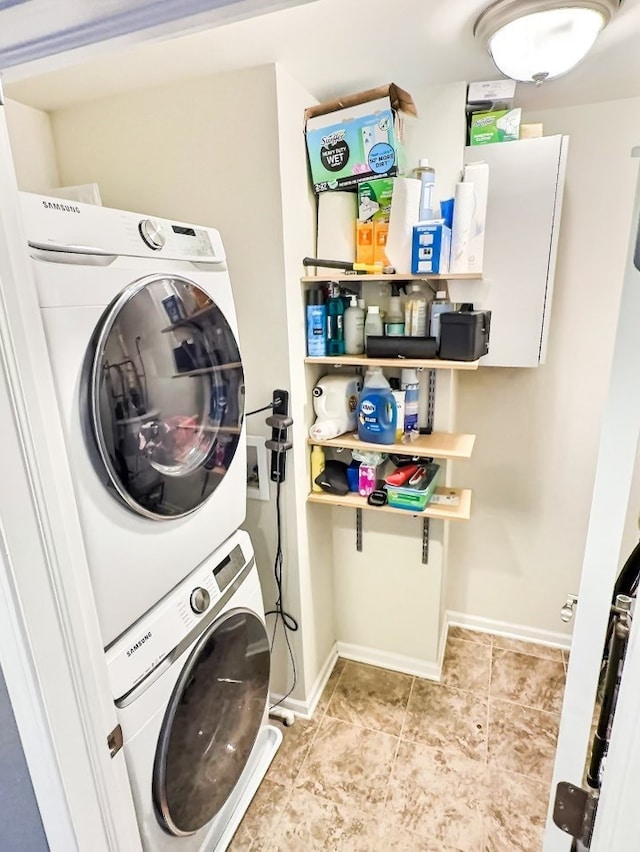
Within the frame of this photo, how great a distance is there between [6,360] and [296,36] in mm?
1107

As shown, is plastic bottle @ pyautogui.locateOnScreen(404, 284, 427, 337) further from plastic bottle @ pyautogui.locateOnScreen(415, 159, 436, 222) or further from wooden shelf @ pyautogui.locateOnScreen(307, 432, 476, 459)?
wooden shelf @ pyautogui.locateOnScreen(307, 432, 476, 459)

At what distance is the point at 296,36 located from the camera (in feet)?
3.96

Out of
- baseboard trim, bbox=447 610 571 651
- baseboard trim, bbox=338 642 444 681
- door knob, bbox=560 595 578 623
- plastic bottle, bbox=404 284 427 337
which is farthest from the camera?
baseboard trim, bbox=447 610 571 651

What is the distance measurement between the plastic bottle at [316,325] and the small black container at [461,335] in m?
0.41

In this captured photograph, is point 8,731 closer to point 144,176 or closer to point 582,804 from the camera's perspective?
point 582,804

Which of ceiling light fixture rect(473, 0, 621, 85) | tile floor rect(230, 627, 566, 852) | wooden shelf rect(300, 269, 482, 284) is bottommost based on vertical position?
tile floor rect(230, 627, 566, 852)

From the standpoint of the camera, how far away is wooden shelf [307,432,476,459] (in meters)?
1.63

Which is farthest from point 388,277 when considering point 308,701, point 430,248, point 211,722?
point 308,701

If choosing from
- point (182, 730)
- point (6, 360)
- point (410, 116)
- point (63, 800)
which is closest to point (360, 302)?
point (410, 116)

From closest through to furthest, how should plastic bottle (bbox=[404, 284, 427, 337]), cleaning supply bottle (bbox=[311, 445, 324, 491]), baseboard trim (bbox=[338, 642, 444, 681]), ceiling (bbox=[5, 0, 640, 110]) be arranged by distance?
ceiling (bbox=[5, 0, 640, 110]), plastic bottle (bbox=[404, 284, 427, 337]), cleaning supply bottle (bbox=[311, 445, 324, 491]), baseboard trim (bbox=[338, 642, 444, 681])

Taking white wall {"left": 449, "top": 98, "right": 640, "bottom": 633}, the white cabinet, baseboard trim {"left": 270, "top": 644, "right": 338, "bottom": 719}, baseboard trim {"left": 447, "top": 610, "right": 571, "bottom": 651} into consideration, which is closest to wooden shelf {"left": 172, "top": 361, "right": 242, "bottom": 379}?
the white cabinet

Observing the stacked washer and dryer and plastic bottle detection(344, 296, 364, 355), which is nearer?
the stacked washer and dryer

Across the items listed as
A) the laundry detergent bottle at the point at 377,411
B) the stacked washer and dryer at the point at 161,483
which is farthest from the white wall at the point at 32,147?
the laundry detergent bottle at the point at 377,411

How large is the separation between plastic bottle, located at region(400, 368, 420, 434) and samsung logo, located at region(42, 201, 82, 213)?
1.15 m
